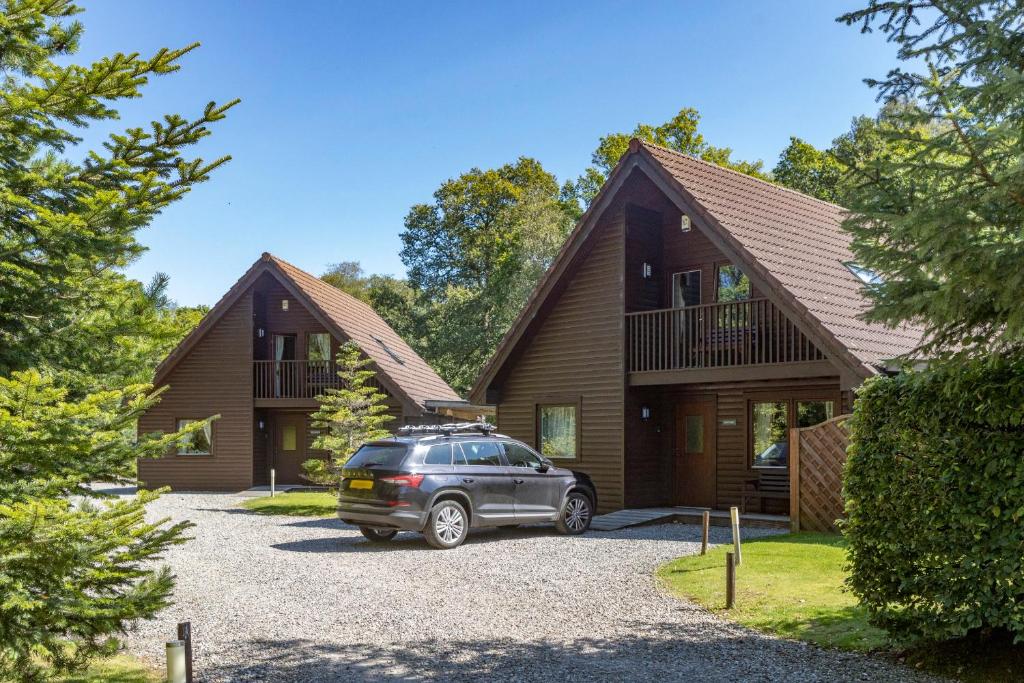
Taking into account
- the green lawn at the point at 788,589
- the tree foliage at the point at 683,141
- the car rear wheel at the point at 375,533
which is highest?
the tree foliage at the point at 683,141

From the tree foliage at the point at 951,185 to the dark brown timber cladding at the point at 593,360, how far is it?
13.3 metres

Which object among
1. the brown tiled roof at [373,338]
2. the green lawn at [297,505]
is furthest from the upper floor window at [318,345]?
the green lawn at [297,505]

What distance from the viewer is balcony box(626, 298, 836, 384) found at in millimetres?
16703

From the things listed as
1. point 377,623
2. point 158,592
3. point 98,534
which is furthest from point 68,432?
point 377,623

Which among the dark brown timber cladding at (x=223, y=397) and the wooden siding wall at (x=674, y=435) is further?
the dark brown timber cladding at (x=223, y=397)

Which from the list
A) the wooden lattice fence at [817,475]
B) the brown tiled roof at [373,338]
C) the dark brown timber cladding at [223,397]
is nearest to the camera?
the wooden lattice fence at [817,475]

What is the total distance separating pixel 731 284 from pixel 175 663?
51.5 feet

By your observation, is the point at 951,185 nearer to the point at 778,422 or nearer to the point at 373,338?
the point at 778,422

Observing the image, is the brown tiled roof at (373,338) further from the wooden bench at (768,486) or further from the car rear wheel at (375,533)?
the wooden bench at (768,486)

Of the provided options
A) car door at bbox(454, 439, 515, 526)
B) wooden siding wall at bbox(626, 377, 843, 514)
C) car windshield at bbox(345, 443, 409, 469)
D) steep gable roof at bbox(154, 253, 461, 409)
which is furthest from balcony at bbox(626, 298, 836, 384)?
steep gable roof at bbox(154, 253, 461, 409)

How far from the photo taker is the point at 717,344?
709 inches

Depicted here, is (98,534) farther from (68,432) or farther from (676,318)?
(676,318)

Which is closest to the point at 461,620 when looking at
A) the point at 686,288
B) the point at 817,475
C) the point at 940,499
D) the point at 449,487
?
the point at 940,499

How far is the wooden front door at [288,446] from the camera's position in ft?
100.0
